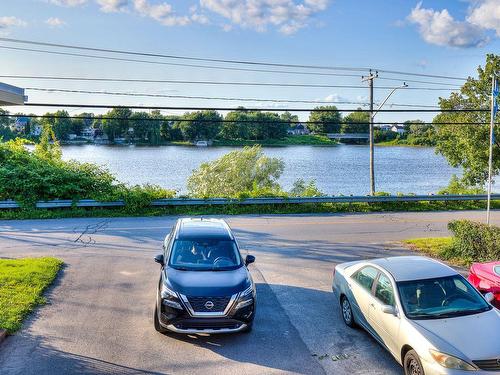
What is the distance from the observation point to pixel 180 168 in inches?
2254

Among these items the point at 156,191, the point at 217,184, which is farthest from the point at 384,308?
the point at 217,184

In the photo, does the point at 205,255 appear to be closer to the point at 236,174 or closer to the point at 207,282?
the point at 207,282

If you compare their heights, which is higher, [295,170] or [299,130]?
[299,130]

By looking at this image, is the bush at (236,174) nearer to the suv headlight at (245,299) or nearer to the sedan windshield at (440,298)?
the suv headlight at (245,299)

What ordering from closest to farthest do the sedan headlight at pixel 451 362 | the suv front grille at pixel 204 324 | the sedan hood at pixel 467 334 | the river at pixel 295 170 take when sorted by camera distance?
the sedan headlight at pixel 451 362 < the sedan hood at pixel 467 334 < the suv front grille at pixel 204 324 < the river at pixel 295 170

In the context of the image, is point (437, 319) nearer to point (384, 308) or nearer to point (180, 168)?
point (384, 308)

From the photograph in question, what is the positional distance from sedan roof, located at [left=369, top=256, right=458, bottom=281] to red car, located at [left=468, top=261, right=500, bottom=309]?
63.2 inches

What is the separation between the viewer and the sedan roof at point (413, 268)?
306 inches

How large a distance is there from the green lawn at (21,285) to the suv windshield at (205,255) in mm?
2958

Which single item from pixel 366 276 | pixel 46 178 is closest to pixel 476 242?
pixel 366 276

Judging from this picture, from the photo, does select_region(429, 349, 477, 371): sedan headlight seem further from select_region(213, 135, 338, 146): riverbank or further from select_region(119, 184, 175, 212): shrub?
select_region(213, 135, 338, 146): riverbank

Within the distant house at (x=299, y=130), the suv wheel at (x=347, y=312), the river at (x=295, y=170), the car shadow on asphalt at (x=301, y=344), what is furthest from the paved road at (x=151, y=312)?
the distant house at (x=299, y=130)

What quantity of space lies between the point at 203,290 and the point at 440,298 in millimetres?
3644

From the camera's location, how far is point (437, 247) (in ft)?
50.3
